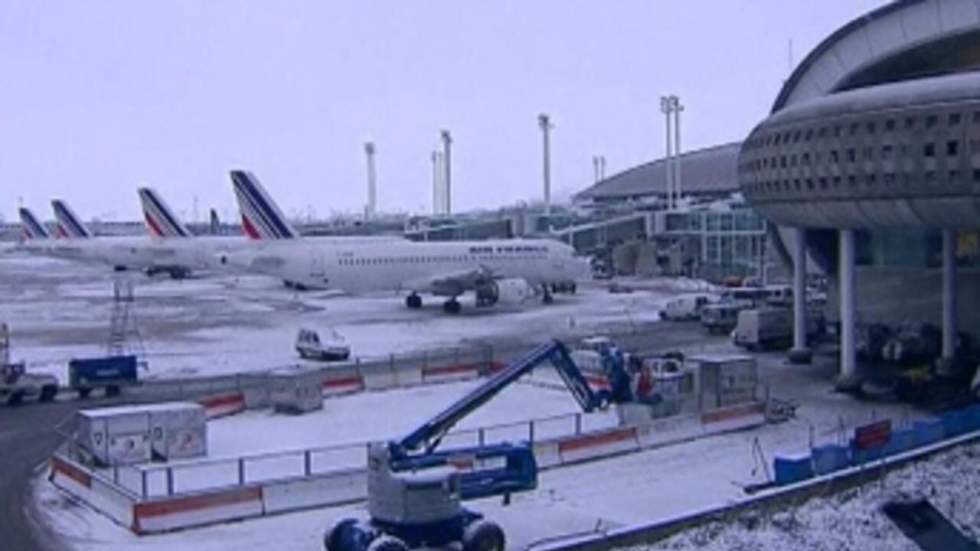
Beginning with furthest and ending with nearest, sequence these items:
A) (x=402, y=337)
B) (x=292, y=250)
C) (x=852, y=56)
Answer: (x=292, y=250) → (x=402, y=337) → (x=852, y=56)

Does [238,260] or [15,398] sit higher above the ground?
[238,260]

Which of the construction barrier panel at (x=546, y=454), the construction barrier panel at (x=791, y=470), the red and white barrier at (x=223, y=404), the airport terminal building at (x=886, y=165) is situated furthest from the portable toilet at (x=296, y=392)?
the airport terminal building at (x=886, y=165)

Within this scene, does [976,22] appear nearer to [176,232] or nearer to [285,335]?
[285,335]

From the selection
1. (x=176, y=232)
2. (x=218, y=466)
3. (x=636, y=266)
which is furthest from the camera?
(x=176, y=232)

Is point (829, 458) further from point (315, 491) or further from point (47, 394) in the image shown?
point (47, 394)

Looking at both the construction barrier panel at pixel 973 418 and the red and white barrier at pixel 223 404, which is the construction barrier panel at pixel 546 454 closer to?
the construction barrier panel at pixel 973 418

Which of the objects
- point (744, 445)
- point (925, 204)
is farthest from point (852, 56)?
point (744, 445)

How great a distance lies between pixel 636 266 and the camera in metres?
99.7

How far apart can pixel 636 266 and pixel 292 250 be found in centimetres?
4041

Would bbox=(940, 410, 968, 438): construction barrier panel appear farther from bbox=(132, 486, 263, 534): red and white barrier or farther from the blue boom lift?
bbox=(132, 486, 263, 534): red and white barrier

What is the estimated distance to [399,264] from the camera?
66750 mm

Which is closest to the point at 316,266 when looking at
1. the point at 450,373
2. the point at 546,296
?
the point at 546,296

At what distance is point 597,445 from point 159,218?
86.8 metres

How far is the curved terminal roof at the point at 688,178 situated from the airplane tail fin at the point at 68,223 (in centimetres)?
7253
